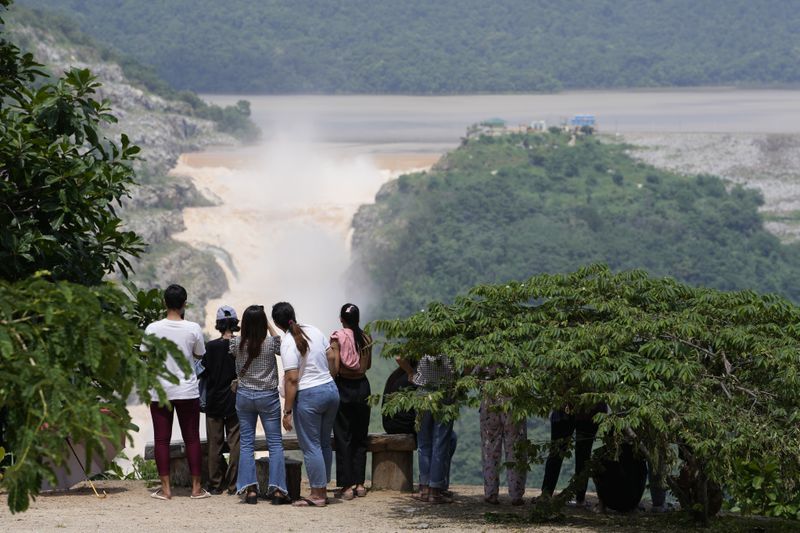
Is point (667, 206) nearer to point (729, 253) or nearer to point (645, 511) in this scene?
point (729, 253)

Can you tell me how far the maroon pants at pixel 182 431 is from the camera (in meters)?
12.6

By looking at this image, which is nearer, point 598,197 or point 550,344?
point 550,344

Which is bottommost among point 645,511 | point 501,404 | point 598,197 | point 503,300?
point 645,511

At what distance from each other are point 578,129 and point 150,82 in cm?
4149

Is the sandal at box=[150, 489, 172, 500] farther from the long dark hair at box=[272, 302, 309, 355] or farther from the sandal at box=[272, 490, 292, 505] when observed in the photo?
the long dark hair at box=[272, 302, 309, 355]

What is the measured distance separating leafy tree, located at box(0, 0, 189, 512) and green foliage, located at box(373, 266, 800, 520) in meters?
2.41

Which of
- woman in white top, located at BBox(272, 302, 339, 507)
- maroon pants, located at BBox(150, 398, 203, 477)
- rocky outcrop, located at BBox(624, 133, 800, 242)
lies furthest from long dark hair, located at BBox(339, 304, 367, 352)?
rocky outcrop, located at BBox(624, 133, 800, 242)

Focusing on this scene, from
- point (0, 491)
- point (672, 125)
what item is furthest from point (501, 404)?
point (672, 125)

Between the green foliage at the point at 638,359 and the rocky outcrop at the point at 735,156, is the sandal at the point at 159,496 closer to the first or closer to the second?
the green foliage at the point at 638,359

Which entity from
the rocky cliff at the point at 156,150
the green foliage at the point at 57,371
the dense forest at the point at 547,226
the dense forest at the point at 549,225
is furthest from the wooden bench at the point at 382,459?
the dense forest at the point at 547,226

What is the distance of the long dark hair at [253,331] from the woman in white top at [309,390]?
0.15m

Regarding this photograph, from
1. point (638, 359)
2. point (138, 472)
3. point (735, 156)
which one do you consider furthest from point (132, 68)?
point (638, 359)

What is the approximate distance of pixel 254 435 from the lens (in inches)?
506

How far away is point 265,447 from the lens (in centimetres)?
1373
